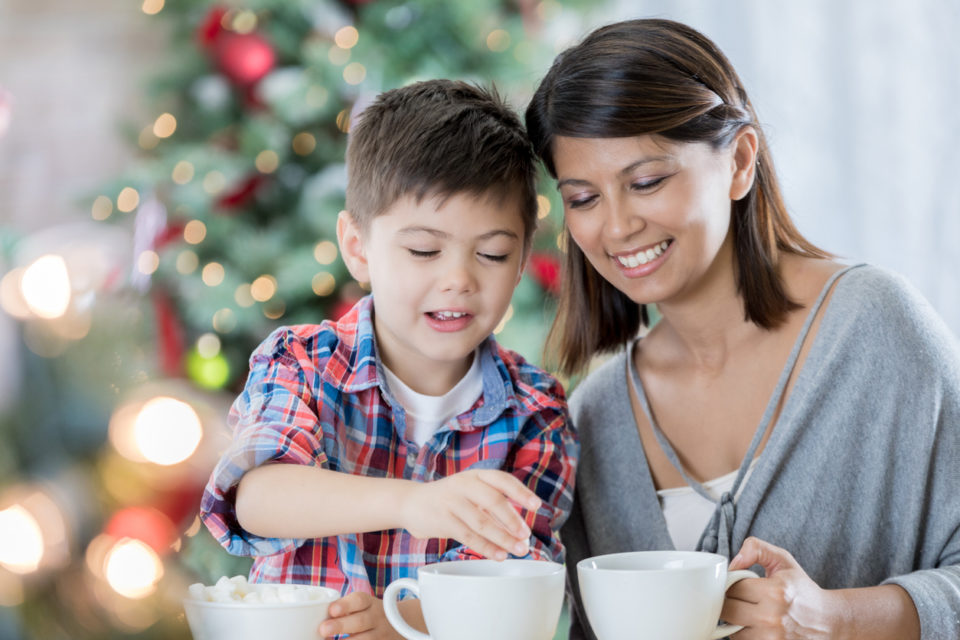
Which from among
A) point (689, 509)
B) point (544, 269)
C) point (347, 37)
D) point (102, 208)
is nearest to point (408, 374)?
point (689, 509)

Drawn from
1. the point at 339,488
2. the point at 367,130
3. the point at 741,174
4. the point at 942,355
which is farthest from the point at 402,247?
the point at 942,355

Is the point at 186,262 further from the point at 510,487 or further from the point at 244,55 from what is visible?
the point at 510,487

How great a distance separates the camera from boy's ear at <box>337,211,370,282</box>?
1.20 m

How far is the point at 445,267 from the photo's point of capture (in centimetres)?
107

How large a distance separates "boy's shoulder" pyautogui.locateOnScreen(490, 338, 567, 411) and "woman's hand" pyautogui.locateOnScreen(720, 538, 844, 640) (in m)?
0.40

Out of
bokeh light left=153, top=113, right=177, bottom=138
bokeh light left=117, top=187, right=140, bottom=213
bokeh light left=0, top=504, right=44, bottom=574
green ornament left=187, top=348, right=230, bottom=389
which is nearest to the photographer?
bokeh light left=0, top=504, right=44, bottom=574

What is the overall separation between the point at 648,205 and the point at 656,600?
A: 637mm

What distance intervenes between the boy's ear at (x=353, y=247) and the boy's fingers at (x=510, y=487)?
0.50 metres

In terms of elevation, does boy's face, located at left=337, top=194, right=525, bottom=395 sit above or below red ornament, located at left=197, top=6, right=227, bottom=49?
below

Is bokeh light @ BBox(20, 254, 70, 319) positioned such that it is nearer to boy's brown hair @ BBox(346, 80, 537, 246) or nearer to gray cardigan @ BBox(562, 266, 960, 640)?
boy's brown hair @ BBox(346, 80, 537, 246)

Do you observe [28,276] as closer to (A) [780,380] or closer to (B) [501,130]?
(B) [501,130]

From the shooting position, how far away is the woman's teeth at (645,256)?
1234 millimetres

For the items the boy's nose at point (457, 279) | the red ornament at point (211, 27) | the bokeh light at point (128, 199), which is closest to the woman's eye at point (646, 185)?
the boy's nose at point (457, 279)

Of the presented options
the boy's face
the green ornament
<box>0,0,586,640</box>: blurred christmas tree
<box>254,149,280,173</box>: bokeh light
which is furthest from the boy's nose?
<box>254,149,280,173</box>: bokeh light
